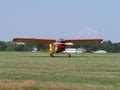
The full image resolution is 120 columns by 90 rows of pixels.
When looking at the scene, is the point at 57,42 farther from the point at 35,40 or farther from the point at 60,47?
the point at 35,40

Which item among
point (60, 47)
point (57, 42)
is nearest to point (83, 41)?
point (57, 42)

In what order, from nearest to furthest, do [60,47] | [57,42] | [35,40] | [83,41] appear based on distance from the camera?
[60,47], [57,42], [35,40], [83,41]

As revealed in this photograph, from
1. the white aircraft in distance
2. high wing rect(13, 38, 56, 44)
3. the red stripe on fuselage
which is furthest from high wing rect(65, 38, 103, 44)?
the red stripe on fuselage

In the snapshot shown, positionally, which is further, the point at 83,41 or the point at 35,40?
the point at 83,41

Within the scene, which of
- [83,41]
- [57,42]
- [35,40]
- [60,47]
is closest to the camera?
[60,47]

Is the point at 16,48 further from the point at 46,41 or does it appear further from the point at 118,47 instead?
the point at 46,41

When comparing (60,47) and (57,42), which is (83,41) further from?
(60,47)

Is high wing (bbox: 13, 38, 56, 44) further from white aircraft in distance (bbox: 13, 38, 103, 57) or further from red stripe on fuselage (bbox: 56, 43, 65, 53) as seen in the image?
red stripe on fuselage (bbox: 56, 43, 65, 53)

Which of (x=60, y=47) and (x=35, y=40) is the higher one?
(x=35, y=40)

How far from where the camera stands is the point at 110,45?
5960 inches

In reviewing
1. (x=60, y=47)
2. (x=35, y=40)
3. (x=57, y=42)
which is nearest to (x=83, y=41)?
(x=57, y=42)

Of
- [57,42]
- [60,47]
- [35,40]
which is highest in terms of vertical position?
[35,40]

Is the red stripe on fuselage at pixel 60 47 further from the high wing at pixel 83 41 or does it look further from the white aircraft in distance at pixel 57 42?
the high wing at pixel 83 41

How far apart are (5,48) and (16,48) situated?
3.53m
